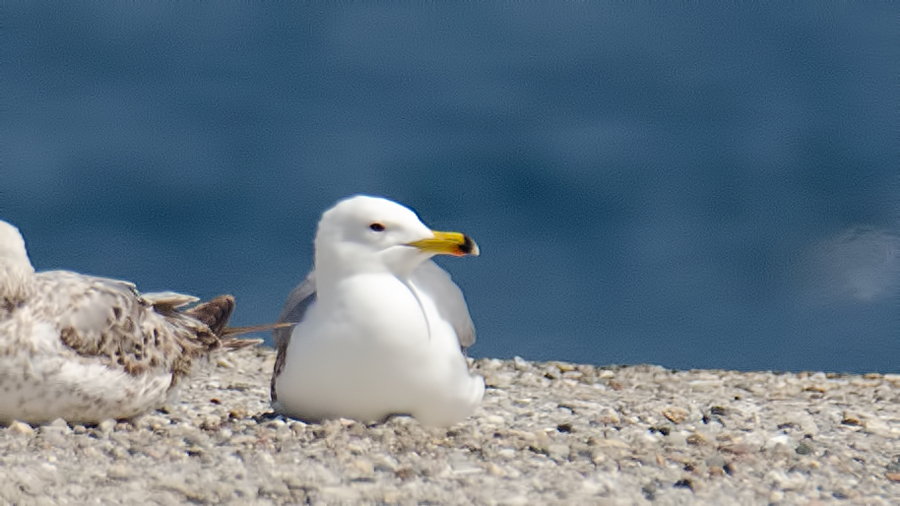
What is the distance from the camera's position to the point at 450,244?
566cm

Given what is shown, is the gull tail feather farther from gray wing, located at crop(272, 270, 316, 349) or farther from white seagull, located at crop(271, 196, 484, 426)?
white seagull, located at crop(271, 196, 484, 426)

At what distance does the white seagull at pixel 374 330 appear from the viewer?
5.66 meters

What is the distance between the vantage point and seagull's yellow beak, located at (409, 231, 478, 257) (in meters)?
5.64

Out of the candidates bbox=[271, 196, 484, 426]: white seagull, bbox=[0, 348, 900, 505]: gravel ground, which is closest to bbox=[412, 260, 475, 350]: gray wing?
bbox=[271, 196, 484, 426]: white seagull

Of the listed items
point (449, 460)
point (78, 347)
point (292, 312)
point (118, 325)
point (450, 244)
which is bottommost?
point (449, 460)

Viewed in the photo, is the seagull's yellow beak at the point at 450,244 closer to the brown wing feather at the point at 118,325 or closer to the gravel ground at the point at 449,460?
the gravel ground at the point at 449,460

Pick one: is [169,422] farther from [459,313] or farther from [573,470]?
[573,470]

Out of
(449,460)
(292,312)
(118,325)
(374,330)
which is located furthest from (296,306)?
(449,460)

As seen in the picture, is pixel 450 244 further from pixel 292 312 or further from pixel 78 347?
pixel 78 347

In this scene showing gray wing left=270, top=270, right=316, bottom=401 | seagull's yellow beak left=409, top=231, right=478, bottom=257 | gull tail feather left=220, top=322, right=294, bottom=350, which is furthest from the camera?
gull tail feather left=220, top=322, right=294, bottom=350

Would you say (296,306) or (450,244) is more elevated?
(450,244)

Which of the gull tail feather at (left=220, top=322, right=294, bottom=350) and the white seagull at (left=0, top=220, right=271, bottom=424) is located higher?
the gull tail feather at (left=220, top=322, right=294, bottom=350)

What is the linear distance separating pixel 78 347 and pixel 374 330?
1452mm

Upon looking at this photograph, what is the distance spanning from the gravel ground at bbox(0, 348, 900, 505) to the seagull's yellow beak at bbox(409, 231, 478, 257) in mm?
823
